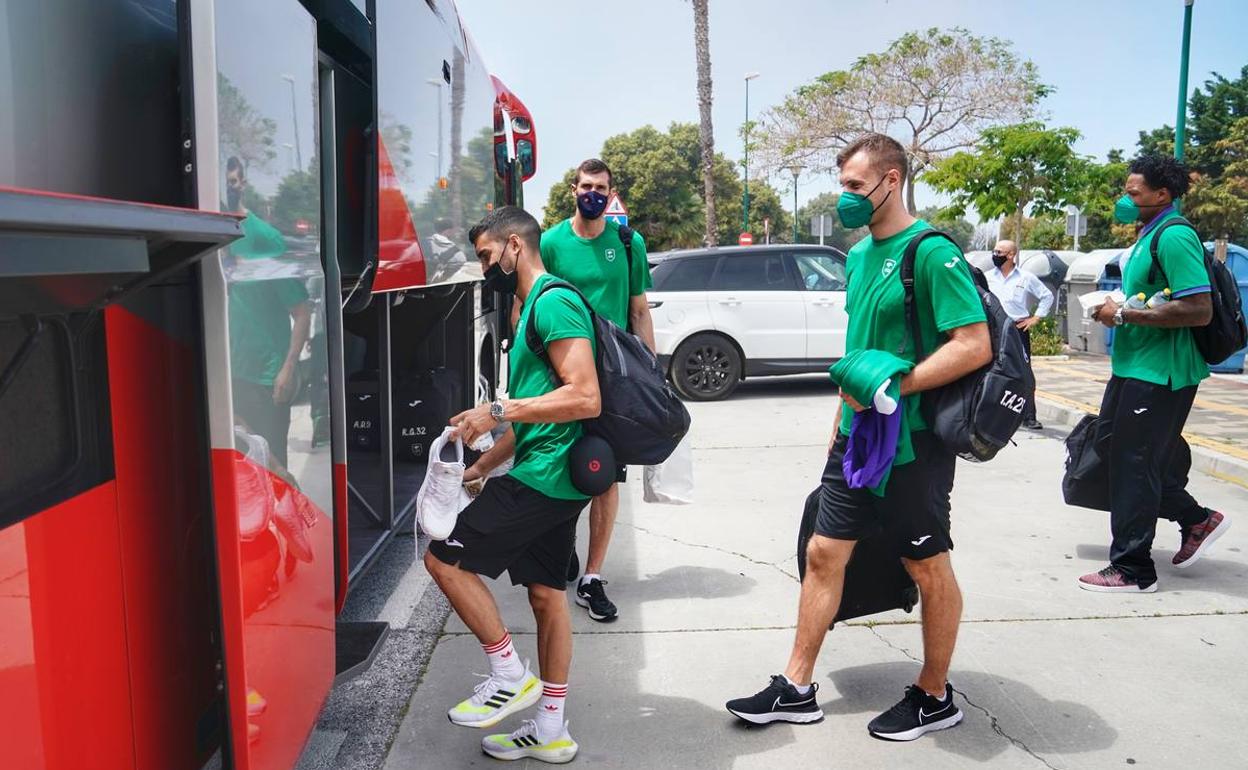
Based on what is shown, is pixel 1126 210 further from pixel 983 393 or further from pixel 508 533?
pixel 508 533

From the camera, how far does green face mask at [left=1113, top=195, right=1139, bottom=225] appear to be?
16.0ft

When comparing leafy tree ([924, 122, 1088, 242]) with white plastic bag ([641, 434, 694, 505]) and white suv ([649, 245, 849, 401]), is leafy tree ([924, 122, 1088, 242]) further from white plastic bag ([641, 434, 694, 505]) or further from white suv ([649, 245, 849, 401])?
white plastic bag ([641, 434, 694, 505])

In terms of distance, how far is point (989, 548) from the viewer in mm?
5668

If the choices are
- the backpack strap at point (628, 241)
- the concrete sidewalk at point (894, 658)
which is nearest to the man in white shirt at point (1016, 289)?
the concrete sidewalk at point (894, 658)

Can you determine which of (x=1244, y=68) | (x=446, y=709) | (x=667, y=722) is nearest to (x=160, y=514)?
(x=446, y=709)

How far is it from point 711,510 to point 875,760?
130 inches

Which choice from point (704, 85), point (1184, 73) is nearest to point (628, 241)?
point (1184, 73)

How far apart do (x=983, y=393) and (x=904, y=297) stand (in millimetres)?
389

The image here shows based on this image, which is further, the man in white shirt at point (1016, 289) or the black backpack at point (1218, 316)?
the man in white shirt at point (1016, 289)

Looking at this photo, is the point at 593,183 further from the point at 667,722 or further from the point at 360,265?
the point at 667,722

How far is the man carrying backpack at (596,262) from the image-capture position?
15.5 ft

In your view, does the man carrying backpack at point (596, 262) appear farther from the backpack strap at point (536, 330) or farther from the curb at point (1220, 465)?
the curb at point (1220, 465)

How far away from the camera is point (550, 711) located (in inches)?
131

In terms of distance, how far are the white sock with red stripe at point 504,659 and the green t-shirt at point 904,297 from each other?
132 centimetres
